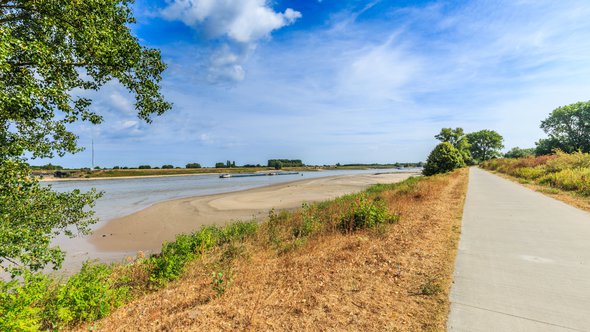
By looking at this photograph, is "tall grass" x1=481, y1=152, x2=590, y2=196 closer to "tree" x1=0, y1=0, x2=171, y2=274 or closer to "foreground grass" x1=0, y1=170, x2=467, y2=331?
"foreground grass" x1=0, y1=170, x2=467, y2=331

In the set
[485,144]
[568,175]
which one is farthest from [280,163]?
[568,175]

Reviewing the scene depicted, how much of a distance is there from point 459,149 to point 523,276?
78678mm

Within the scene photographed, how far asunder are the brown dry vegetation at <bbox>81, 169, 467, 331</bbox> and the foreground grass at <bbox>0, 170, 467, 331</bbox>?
2 cm

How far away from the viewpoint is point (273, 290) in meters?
4.34

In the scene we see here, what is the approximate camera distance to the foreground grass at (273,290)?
336cm

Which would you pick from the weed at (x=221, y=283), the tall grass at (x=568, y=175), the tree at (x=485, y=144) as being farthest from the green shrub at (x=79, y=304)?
the tree at (x=485, y=144)

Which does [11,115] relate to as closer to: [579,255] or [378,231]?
[378,231]

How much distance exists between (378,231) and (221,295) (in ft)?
16.2

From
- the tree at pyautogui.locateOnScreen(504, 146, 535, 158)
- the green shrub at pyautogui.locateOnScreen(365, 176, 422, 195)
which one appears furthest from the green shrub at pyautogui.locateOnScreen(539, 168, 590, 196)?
the tree at pyautogui.locateOnScreen(504, 146, 535, 158)

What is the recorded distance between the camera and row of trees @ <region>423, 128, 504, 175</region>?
107ft

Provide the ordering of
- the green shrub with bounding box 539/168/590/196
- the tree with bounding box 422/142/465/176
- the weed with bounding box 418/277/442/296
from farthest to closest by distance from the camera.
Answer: the tree with bounding box 422/142/465/176
the green shrub with bounding box 539/168/590/196
the weed with bounding box 418/277/442/296

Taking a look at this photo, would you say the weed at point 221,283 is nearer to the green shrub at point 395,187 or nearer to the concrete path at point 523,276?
the concrete path at point 523,276

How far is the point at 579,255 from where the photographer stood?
4.90m

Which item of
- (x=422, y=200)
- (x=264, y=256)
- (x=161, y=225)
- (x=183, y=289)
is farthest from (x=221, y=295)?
(x=161, y=225)
